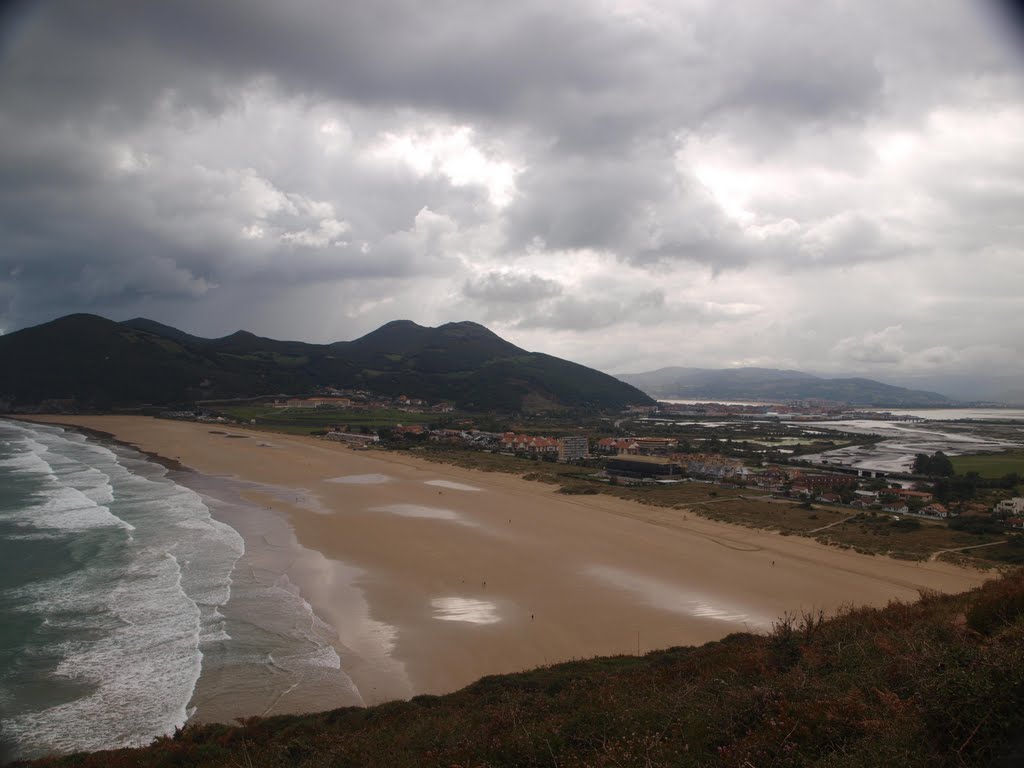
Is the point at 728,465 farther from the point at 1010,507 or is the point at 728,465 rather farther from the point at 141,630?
the point at 141,630

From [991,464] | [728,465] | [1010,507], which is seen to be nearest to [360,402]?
[728,465]

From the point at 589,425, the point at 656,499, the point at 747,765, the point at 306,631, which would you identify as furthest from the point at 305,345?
the point at 747,765

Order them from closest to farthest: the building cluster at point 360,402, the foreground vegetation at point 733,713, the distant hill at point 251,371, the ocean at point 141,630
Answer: the foreground vegetation at point 733,713
the ocean at point 141,630
the distant hill at point 251,371
the building cluster at point 360,402

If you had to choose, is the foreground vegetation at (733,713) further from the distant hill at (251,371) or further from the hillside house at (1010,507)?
the distant hill at (251,371)

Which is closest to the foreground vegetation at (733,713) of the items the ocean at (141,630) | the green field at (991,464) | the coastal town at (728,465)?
the ocean at (141,630)

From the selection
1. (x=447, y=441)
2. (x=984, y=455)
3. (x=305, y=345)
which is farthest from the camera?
(x=305, y=345)

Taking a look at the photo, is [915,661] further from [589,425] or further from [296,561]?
[589,425]

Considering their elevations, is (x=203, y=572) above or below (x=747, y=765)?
below
